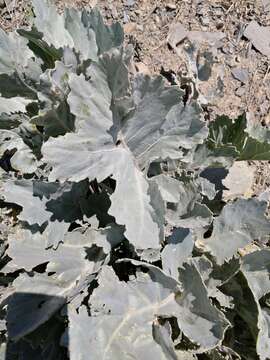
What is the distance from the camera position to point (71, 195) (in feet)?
7.25

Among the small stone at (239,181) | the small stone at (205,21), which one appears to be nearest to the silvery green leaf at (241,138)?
the small stone at (239,181)

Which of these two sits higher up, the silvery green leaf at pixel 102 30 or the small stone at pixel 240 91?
the silvery green leaf at pixel 102 30

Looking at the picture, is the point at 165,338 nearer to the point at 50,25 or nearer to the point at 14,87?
the point at 14,87

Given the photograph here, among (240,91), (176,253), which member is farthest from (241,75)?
(176,253)

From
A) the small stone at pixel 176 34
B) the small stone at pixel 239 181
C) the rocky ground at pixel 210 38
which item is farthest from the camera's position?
the small stone at pixel 176 34

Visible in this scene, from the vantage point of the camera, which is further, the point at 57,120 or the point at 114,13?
the point at 114,13

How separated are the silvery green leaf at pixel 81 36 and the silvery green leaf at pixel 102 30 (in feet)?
0.06

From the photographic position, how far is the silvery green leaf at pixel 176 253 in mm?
2082

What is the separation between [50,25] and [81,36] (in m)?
0.14

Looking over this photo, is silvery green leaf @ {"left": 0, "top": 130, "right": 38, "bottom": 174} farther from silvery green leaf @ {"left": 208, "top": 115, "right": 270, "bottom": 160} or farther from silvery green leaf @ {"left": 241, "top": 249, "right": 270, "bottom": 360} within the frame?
silvery green leaf @ {"left": 241, "top": 249, "right": 270, "bottom": 360}

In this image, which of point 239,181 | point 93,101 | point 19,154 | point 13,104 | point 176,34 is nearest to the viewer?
point 93,101

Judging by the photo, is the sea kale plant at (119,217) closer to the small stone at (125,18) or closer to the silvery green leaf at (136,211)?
the silvery green leaf at (136,211)

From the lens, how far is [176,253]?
209 cm

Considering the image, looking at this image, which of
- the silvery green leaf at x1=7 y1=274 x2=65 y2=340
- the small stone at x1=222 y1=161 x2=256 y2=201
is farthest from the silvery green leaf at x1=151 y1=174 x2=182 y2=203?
the small stone at x1=222 y1=161 x2=256 y2=201
